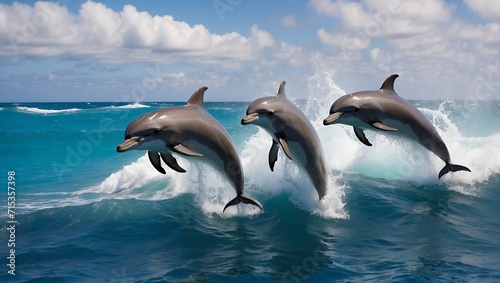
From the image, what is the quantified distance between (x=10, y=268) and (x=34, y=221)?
3567 millimetres

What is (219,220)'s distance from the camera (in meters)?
10.9

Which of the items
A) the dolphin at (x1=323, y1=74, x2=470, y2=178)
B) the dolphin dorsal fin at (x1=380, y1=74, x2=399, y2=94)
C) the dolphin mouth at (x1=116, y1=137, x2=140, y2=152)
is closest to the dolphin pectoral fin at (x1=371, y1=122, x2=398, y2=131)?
the dolphin at (x1=323, y1=74, x2=470, y2=178)

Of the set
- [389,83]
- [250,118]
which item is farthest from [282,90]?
[389,83]

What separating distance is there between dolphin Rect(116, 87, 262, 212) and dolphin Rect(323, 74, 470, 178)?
91.0 inches

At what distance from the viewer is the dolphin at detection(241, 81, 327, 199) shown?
30.7ft

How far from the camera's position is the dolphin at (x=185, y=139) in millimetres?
8031

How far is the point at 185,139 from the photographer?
875 cm

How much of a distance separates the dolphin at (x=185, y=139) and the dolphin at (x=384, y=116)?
231 cm

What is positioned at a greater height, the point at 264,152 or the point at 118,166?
the point at 264,152

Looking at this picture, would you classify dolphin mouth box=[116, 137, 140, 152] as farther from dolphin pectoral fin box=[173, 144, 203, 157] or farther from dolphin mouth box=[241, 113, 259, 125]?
dolphin mouth box=[241, 113, 259, 125]

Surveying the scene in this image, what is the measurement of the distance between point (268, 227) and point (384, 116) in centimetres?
379

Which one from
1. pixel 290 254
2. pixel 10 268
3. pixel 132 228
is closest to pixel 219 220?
pixel 132 228

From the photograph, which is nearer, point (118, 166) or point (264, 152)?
point (264, 152)

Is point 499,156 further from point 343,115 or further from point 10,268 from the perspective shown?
point 10,268
